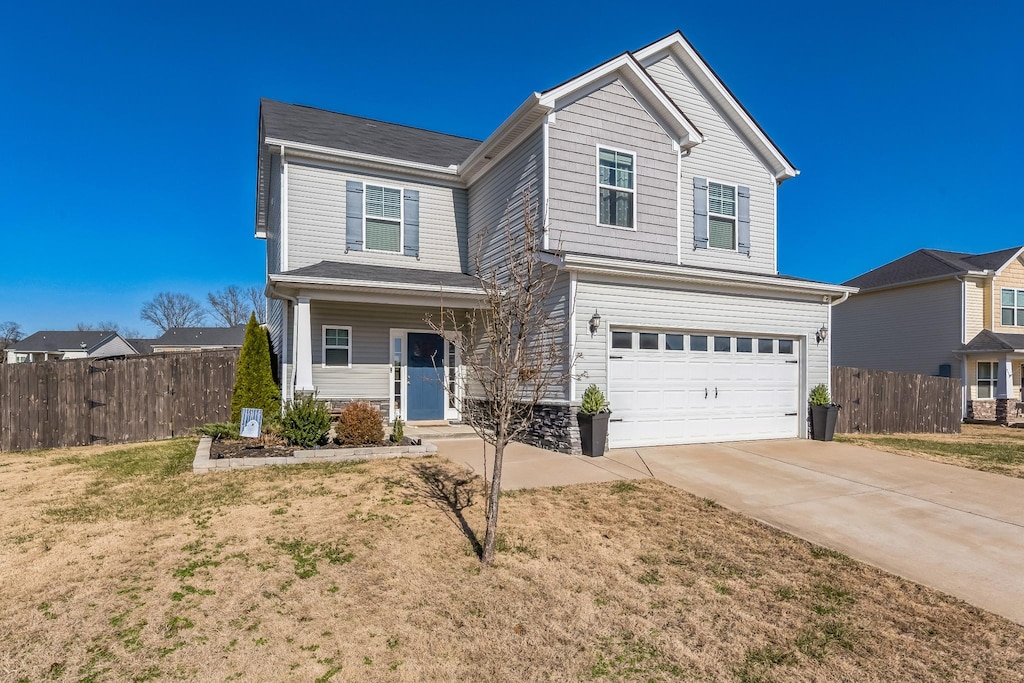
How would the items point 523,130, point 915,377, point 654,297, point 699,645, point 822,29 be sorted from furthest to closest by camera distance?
point 915,377 → point 822,29 → point 523,130 → point 654,297 → point 699,645

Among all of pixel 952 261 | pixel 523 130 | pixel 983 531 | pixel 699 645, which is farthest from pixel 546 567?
pixel 952 261

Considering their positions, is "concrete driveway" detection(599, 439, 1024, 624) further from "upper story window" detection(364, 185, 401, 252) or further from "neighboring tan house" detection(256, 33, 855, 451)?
"upper story window" detection(364, 185, 401, 252)

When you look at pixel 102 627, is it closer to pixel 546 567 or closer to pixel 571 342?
pixel 546 567

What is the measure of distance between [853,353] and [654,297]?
17.9 meters

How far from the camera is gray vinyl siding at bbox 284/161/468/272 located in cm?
1175

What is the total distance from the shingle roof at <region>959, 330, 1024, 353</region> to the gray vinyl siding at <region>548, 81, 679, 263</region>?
48.8ft

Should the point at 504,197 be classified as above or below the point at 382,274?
above

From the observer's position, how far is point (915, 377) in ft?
50.9

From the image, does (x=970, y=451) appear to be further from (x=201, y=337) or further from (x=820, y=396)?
(x=201, y=337)

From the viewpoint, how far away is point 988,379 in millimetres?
19969

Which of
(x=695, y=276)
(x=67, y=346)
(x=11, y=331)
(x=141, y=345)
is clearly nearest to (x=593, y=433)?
(x=695, y=276)

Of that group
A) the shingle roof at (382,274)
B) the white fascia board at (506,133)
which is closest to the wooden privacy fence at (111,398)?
the shingle roof at (382,274)

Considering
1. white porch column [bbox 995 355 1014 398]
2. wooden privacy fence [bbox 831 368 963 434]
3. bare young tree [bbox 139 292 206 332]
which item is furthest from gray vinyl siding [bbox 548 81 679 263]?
bare young tree [bbox 139 292 206 332]

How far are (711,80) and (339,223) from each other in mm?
9083
